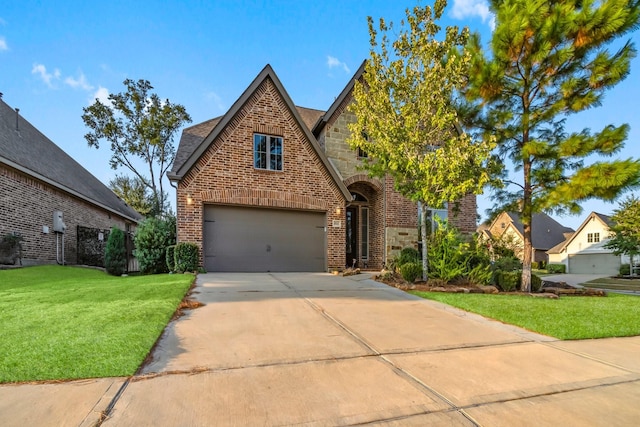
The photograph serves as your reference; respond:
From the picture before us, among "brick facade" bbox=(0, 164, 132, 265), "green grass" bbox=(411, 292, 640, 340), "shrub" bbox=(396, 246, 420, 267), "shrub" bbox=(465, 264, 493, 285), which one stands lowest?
"green grass" bbox=(411, 292, 640, 340)

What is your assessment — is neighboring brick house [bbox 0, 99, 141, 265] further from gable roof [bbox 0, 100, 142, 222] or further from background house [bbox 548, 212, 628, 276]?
background house [bbox 548, 212, 628, 276]

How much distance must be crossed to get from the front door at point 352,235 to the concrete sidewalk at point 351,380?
29.1 feet

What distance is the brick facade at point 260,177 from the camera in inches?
402

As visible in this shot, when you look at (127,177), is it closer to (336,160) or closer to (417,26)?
(336,160)

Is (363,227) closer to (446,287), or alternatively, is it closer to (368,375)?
(446,287)

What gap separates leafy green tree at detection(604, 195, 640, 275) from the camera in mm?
18812

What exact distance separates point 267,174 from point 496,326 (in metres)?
8.19

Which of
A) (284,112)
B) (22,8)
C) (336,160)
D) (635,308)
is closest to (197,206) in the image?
(284,112)

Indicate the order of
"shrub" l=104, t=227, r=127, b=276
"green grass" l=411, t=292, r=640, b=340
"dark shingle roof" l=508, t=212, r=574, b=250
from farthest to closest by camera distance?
1. "dark shingle roof" l=508, t=212, r=574, b=250
2. "shrub" l=104, t=227, r=127, b=276
3. "green grass" l=411, t=292, r=640, b=340

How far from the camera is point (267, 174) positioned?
11070 mm

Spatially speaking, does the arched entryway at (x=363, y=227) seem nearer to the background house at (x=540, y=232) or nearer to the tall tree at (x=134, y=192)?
the tall tree at (x=134, y=192)

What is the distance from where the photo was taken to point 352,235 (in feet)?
46.4

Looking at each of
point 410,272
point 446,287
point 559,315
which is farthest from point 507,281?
point 559,315

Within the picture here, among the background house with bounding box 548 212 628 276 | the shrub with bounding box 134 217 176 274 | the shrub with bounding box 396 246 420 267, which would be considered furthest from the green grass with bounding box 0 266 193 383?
the background house with bounding box 548 212 628 276
